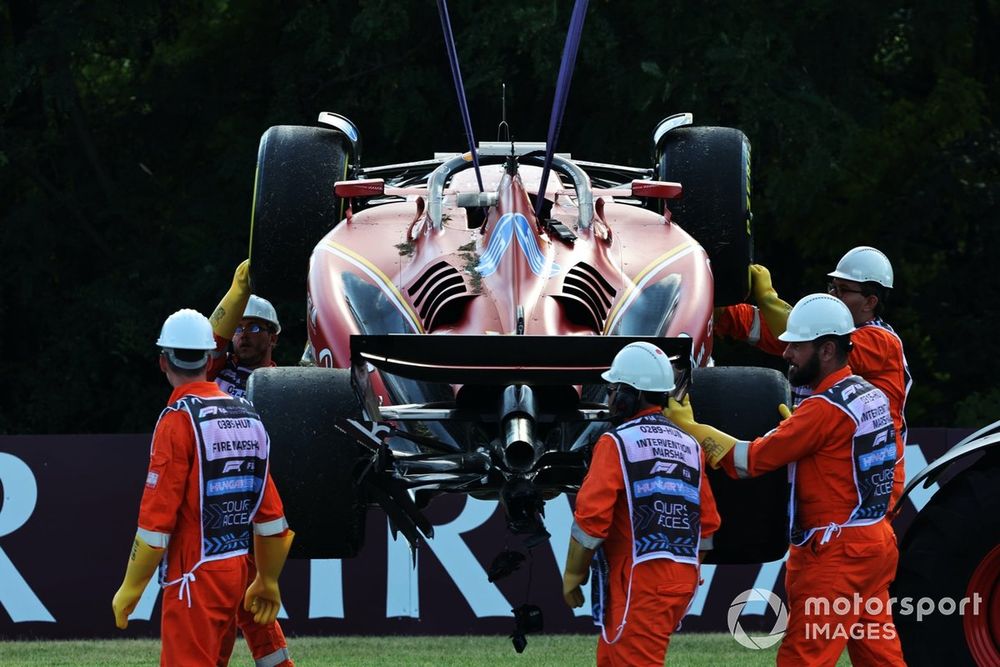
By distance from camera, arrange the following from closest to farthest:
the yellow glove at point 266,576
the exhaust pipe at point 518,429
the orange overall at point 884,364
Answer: the exhaust pipe at point 518,429
the yellow glove at point 266,576
the orange overall at point 884,364

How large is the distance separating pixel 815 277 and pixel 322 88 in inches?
223

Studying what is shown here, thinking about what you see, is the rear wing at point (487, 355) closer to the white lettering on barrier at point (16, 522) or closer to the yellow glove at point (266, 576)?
the yellow glove at point (266, 576)

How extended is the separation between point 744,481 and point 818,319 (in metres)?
0.80

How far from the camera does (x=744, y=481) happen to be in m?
7.94

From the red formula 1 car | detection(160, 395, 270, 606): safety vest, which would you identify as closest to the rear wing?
the red formula 1 car

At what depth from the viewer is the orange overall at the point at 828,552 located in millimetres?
7730

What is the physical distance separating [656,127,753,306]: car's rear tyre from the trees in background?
7321 mm

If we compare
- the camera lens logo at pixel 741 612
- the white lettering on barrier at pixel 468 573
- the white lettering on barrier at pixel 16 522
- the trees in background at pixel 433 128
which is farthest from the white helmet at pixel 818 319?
the trees in background at pixel 433 128

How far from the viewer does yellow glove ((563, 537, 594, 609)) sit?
735 cm

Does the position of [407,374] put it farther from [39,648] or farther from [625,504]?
[39,648]

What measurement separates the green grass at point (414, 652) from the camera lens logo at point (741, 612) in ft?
0.24

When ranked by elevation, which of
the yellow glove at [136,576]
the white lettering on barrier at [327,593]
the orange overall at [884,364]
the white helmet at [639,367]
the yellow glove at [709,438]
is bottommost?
the white lettering on barrier at [327,593]

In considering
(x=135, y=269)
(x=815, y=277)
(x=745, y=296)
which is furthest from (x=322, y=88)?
(x=745, y=296)

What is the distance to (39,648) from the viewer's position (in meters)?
12.1
